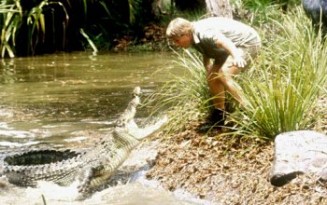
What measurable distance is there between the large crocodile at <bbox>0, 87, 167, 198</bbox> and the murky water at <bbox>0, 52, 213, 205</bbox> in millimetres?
118

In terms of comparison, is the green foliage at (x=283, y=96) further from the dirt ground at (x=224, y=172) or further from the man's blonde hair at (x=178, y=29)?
the man's blonde hair at (x=178, y=29)

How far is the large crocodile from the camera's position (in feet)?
20.1

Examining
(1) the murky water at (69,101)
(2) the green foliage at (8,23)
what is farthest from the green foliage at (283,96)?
(2) the green foliage at (8,23)

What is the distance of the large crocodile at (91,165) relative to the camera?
6125 mm

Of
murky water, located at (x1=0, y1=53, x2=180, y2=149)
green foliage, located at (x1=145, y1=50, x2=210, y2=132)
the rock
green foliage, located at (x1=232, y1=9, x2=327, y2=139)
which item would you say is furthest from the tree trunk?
the rock

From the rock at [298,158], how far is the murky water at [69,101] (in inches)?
34.3

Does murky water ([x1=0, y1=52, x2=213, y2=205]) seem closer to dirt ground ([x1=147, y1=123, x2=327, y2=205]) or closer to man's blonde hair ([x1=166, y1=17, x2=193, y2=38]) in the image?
dirt ground ([x1=147, y1=123, x2=327, y2=205])

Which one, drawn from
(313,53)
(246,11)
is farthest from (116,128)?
(246,11)

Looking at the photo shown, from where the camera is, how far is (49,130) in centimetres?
841

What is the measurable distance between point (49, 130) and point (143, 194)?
2.97 metres

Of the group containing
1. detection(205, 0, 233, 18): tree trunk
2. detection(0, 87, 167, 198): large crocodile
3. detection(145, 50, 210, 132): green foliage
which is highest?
detection(205, 0, 233, 18): tree trunk

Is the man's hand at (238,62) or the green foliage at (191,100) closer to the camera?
the man's hand at (238,62)

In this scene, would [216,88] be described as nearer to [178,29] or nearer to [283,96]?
[178,29]

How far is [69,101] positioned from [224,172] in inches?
213
